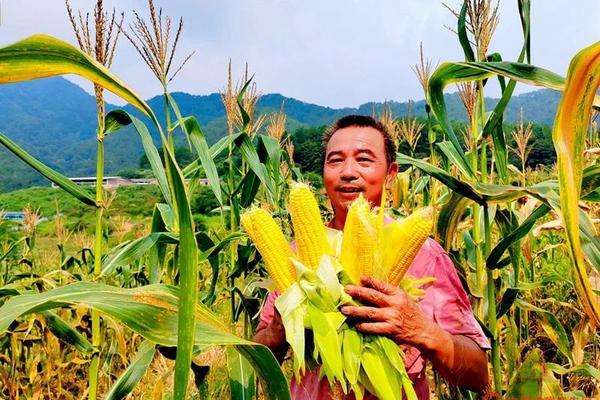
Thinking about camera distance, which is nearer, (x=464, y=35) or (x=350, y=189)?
(x=350, y=189)

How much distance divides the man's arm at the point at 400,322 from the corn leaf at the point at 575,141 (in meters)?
0.42

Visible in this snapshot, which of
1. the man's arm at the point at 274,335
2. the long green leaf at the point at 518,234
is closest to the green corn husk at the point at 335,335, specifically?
the man's arm at the point at 274,335

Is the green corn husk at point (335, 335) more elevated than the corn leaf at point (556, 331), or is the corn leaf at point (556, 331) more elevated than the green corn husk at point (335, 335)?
the green corn husk at point (335, 335)

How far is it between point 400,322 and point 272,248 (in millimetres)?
378

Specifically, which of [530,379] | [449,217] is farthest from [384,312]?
[449,217]

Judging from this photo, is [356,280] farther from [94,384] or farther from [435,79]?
[94,384]

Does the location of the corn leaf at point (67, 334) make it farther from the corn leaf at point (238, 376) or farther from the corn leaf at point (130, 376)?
the corn leaf at point (238, 376)

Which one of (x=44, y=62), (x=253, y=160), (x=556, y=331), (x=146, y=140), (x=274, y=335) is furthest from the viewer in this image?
(x=253, y=160)

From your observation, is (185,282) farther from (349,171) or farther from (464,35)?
(464,35)

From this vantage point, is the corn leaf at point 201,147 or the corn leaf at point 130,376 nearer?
the corn leaf at point 130,376

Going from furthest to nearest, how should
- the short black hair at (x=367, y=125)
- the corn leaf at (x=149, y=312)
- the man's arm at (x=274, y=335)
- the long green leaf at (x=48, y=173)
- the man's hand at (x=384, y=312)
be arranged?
1. the short black hair at (x=367, y=125)
2. the long green leaf at (x=48, y=173)
3. the man's arm at (x=274, y=335)
4. the man's hand at (x=384, y=312)
5. the corn leaf at (x=149, y=312)

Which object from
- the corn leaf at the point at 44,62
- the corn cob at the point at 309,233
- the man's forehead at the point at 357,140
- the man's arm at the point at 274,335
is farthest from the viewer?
the man's forehead at the point at 357,140

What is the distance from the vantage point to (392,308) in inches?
49.4

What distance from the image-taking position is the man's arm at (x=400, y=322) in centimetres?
123
